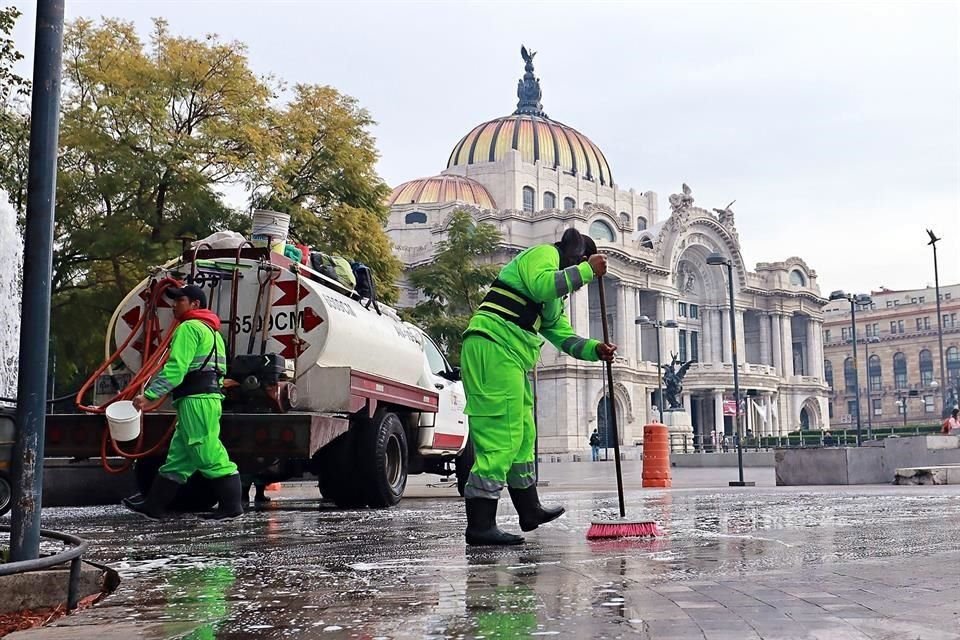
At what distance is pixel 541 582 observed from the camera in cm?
457

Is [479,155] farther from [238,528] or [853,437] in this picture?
[238,528]

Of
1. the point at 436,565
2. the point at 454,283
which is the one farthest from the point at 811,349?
the point at 436,565

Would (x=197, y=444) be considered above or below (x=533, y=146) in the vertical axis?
below

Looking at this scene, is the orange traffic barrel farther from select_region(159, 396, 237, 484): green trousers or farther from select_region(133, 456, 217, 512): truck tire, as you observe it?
select_region(159, 396, 237, 484): green trousers

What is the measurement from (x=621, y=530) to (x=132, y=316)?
5.64m

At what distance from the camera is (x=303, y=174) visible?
27672mm

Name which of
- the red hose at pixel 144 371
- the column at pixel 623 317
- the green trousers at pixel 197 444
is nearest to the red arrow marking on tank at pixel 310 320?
the red hose at pixel 144 371

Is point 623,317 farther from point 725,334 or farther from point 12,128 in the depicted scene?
point 12,128

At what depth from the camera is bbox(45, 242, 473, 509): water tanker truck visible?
9203mm

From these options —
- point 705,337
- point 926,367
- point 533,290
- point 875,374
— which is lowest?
point 533,290

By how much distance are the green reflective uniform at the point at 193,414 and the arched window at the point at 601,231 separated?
67.2 meters

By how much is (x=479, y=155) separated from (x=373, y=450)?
8058 centimetres

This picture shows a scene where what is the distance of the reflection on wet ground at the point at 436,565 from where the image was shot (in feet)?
12.1

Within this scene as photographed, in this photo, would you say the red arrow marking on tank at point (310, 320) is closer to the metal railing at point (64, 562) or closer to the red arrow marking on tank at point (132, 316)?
the red arrow marking on tank at point (132, 316)
